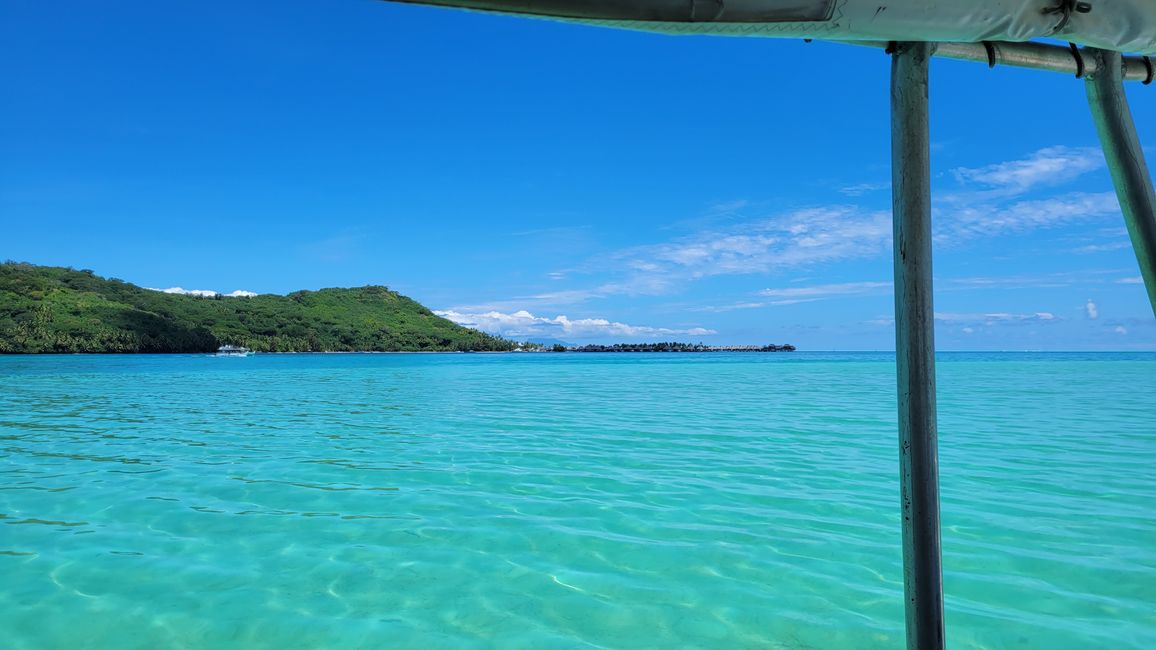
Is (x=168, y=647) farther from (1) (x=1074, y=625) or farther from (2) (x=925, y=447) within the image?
(1) (x=1074, y=625)

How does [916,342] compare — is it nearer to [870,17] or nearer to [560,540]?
[870,17]

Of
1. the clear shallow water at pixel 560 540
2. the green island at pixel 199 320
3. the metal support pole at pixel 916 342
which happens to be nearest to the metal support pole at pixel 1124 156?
the metal support pole at pixel 916 342

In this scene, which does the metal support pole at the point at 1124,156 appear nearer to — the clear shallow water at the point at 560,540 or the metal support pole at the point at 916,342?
the metal support pole at the point at 916,342

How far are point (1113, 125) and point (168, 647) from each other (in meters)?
4.35

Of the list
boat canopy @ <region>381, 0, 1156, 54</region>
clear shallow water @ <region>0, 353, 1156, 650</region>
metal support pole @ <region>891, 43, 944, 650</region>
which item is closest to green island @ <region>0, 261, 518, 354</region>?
clear shallow water @ <region>0, 353, 1156, 650</region>

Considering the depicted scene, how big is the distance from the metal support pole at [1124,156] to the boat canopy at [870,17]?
0.40m

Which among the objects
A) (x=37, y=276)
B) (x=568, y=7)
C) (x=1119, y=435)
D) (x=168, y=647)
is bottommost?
(x=168, y=647)

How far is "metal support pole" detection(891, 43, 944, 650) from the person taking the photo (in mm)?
1553

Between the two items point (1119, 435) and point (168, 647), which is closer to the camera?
point (168, 647)

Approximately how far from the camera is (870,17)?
1.41 meters

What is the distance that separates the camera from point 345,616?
3.62 m

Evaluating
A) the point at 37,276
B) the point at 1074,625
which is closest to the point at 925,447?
the point at 1074,625

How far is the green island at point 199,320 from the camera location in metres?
85.7

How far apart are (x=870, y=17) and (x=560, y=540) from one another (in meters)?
4.24
